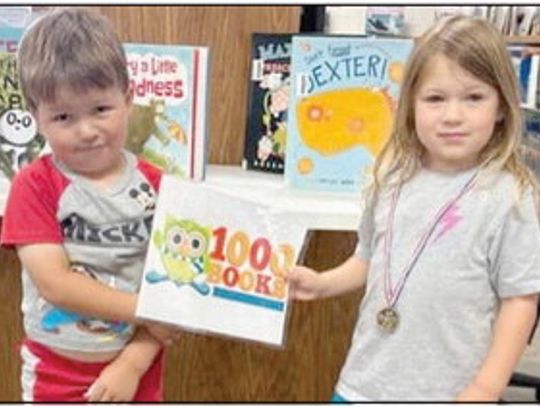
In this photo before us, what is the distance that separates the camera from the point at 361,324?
1.26 metres

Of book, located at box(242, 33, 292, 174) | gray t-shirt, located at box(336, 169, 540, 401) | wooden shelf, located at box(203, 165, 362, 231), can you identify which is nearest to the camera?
gray t-shirt, located at box(336, 169, 540, 401)

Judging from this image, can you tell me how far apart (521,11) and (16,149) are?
11.8 feet

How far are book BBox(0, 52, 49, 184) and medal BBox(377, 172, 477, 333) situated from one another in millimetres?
689

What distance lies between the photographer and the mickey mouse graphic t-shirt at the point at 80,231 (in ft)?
3.80

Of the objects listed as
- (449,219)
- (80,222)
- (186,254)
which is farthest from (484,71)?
(80,222)

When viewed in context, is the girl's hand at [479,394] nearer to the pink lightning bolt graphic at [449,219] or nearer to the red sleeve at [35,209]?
the pink lightning bolt graphic at [449,219]

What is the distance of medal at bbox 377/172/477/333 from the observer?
3.85 feet

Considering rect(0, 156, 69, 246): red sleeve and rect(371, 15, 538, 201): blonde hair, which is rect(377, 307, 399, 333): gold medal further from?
rect(0, 156, 69, 246): red sleeve

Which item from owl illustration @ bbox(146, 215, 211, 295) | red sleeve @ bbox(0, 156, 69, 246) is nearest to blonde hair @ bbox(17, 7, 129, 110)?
red sleeve @ bbox(0, 156, 69, 246)

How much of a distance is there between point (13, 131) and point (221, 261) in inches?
22.2

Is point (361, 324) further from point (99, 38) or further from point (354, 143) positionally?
point (99, 38)

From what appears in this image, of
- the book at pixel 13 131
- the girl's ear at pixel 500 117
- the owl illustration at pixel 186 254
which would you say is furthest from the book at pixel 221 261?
the book at pixel 13 131

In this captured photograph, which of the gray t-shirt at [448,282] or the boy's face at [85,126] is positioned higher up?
the boy's face at [85,126]

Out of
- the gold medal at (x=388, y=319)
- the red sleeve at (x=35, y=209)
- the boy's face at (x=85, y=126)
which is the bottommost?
the gold medal at (x=388, y=319)
